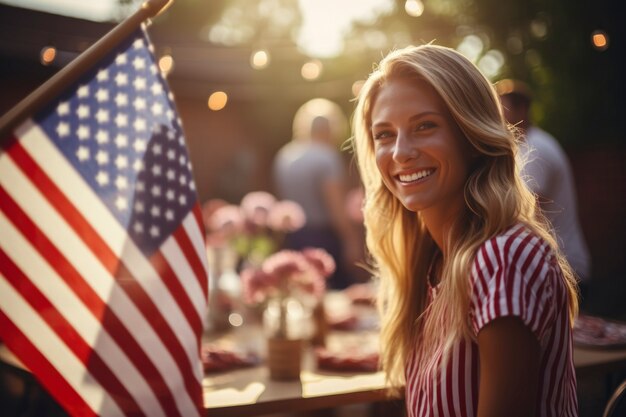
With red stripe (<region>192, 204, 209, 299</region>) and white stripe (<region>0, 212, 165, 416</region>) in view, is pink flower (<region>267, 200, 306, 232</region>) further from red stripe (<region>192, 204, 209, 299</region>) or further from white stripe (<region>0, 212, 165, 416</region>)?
white stripe (<region>0, 212, 165, 416</region>)

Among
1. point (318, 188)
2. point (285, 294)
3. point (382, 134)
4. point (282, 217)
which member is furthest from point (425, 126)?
point (318, 188)

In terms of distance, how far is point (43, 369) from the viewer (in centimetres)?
177

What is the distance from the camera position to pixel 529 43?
591cm

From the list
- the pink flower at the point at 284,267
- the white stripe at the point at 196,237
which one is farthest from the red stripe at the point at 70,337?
the pink flower at the point at 284,267

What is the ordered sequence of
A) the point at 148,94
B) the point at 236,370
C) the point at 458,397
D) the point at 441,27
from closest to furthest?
the point at 458,397
the point at 148,94
the point at 236,370
the point at 441,27

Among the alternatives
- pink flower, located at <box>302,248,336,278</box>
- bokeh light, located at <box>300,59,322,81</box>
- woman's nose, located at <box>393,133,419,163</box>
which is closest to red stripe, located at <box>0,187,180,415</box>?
woman's nose, located at <box>393,133,419,163</box>

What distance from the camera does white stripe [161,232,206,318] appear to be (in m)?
1.99

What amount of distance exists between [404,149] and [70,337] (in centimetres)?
114

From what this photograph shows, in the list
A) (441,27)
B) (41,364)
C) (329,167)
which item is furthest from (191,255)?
(441,27)

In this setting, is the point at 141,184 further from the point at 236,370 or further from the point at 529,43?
the point at 529,43

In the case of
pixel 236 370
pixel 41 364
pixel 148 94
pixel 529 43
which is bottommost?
pixel 236 370

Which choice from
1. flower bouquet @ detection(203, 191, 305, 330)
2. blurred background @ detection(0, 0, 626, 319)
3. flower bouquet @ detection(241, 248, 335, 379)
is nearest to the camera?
flower bouquet @ detection(241, 248, 335, 379)

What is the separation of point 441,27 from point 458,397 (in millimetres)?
4277

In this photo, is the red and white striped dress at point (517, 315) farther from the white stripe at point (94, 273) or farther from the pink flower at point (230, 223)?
the pink flower at point (230, 223)
